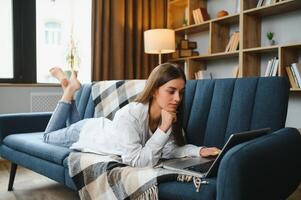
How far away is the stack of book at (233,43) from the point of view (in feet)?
11.3

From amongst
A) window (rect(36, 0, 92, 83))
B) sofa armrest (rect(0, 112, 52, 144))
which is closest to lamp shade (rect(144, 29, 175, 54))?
window (rect(36, 0, 92, 83))

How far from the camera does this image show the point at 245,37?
3.29 meters

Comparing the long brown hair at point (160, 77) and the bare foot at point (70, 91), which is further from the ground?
the long brown hair at point (160, 77)

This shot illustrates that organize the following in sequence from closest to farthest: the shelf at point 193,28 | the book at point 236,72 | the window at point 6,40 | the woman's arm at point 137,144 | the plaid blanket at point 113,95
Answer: the woman's arm at point 137,144 < the plaid blanket at point 113,95 < the book at point 236,72 < the window at point 6,40 < the shelf at point 193,28

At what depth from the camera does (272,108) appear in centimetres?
166

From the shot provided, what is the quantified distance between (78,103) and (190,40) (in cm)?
194

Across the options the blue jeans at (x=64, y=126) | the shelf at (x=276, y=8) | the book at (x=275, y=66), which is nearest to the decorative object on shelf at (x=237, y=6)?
the shelf at (x=276, y=8)

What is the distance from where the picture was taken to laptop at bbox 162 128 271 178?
51.4 inches

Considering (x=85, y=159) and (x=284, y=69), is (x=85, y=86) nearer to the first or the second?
(x=85, y=159)

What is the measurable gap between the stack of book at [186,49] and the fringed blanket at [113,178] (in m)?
2.45

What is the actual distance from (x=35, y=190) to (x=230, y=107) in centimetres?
157

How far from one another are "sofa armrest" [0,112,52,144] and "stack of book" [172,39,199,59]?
182 cm

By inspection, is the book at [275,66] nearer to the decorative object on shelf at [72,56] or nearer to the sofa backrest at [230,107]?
the sofa backrest at [230,107]

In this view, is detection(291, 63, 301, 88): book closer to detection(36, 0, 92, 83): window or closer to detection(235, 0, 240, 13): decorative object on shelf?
detection(235, 0, 240, 13): decorative object on shelf
